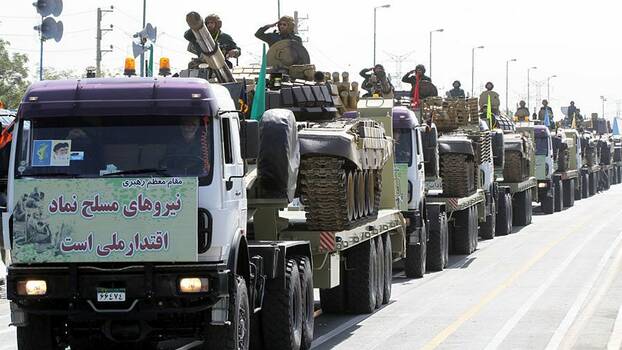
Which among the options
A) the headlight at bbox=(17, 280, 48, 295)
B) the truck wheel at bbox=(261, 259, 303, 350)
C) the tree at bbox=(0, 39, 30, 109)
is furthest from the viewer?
the tree at bbox=(0, 39, 30, 109)

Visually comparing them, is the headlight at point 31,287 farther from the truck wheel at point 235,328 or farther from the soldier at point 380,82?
the soldier at point 380,82

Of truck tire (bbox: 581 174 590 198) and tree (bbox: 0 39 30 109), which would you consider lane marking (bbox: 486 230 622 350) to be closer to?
truck tire (bbox: 581 174 590 198)

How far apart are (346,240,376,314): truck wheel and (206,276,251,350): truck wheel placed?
6030 mm

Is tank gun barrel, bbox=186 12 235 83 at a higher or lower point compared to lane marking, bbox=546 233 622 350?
higher

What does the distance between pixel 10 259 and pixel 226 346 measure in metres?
1.88

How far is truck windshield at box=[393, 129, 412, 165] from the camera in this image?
995 inches

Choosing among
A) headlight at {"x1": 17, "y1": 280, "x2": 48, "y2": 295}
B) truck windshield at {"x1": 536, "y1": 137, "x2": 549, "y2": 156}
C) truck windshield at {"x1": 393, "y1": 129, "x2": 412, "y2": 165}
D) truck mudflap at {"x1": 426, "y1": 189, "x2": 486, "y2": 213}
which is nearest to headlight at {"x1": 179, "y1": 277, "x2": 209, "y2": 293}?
headlight at {"x1": 17, "y1": 280, "x2": 48, "y2": 295}

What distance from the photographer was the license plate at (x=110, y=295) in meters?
12.2

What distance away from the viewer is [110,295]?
480 inches

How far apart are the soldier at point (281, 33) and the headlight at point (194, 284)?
920 centimetres

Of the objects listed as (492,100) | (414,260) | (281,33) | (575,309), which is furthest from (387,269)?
(492,100)

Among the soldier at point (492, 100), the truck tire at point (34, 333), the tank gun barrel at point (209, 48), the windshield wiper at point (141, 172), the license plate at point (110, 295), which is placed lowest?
the truck tire at point (34, 333)

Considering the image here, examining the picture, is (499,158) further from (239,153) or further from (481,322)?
(239,153)

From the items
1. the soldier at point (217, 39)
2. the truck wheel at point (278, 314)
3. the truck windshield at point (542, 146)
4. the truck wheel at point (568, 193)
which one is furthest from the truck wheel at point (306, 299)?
the truck wheel at point (568, 193)
